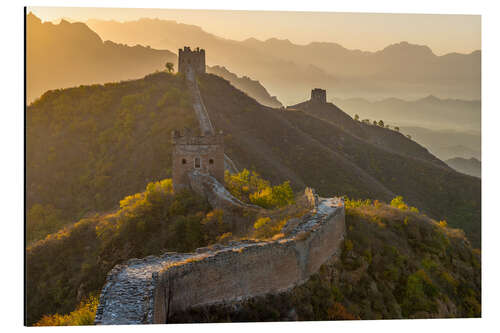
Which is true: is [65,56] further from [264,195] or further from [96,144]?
[96,144]

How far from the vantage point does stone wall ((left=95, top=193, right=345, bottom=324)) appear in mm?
10219

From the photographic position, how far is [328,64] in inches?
857

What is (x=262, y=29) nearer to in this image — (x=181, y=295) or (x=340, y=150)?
(x=181, y=295)

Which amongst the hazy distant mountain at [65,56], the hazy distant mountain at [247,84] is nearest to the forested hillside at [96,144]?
the hazy distant mountain at [65,56]

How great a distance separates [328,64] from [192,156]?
7267 millimetres

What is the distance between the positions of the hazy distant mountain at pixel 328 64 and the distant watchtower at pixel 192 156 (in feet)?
13.5

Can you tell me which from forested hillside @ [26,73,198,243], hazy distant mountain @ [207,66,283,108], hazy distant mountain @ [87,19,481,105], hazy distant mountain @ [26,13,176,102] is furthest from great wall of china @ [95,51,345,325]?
hazy distant mountain @ [207,66,283,108]

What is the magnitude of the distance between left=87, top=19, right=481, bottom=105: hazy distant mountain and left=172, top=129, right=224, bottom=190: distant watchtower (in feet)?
13.5

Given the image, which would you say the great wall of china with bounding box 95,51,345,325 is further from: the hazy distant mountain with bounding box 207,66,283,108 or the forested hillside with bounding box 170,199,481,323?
the hazy distant mountain with bounding box 207,66,283,108

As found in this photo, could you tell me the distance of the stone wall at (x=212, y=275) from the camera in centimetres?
1022

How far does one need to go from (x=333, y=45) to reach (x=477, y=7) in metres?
5.33

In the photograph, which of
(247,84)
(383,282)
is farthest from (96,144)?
(383,282)

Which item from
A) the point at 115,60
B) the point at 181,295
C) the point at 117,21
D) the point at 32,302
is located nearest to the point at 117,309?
the point at 181,295

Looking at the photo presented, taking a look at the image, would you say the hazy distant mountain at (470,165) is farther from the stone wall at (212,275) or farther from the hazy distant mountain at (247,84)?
the hazy distant mountain at (247,84)
